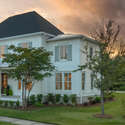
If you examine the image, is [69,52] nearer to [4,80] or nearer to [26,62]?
[26,62]

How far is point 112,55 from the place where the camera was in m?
11.9

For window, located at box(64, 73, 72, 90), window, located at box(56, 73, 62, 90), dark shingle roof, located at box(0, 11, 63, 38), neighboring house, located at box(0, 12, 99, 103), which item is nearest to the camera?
neighboring house, located at box(0, 12, 99, 103)

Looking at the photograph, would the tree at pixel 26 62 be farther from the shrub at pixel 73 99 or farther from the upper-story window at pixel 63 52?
the shrub at pixel 73 99

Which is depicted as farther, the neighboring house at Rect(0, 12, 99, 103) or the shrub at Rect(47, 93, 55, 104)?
the shrub at Rect(47, 93, 55, 104)

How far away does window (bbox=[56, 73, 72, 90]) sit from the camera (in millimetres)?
15773

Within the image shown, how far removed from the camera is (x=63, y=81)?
16016mm

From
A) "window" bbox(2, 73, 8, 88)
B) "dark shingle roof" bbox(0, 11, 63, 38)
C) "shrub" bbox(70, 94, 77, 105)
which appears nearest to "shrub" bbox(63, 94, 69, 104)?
"shrub" bbox(70, 94, 77, 105)

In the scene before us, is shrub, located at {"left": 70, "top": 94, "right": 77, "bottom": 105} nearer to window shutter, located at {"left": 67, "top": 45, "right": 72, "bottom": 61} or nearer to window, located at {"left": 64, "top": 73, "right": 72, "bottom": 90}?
window, located at {"left": 64, "top": 73, "right": 72, "bottom": 90}

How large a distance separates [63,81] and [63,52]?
2604 millimetres

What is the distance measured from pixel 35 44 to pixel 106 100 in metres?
8.94

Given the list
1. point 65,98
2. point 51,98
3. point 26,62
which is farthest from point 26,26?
point 65,98

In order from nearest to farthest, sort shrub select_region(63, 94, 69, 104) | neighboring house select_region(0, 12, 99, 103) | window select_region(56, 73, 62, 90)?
shrub select_region(63, 94, 69, 104), neighboring house select_region(0, 12, 99, 103), window select_region(56, 73, 62, 90)

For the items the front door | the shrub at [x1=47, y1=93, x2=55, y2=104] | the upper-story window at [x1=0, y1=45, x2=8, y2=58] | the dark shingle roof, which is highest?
the dark shingle roof

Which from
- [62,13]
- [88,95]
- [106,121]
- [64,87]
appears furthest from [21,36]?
[106,121]
